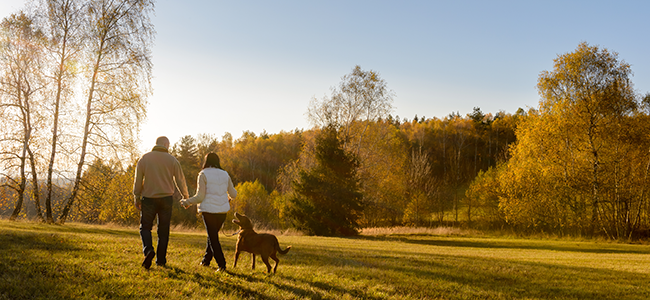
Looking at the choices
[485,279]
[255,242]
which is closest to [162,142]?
[255,242]

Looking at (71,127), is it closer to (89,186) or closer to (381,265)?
(89,186)

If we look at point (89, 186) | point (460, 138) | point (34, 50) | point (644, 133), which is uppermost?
point (460, 138)

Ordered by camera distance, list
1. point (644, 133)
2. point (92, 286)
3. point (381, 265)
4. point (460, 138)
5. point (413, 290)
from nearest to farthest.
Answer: point (92, 286) < point (413, 290) < point (381, 265) < point (644, 133) < point (460, 138)

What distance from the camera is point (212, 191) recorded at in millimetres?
6027

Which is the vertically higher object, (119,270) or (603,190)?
(603,190)

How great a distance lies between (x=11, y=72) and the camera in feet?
57.8

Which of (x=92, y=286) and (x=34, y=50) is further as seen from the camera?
(x=34, y=50)

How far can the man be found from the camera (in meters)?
5.81

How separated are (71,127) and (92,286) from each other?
16.4 meters

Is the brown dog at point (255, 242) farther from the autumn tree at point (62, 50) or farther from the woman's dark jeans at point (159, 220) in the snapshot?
the autumn tree at point (62, 50)

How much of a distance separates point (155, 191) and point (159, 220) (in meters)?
0.50

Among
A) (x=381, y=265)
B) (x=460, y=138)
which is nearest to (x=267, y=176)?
(x=460, y=138)

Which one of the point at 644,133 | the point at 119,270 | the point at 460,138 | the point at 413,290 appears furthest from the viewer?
the point at 460,138

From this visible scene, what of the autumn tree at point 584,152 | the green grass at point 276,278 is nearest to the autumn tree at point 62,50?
the green grass at point 276,278
